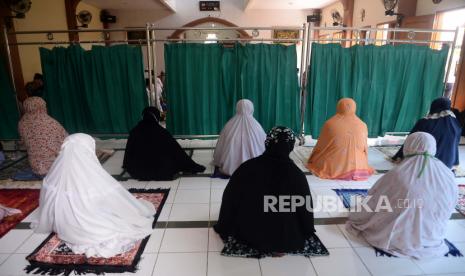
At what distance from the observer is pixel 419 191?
89.4 inches

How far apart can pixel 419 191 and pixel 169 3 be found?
9.11 m

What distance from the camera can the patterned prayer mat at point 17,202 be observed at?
2.83 metres

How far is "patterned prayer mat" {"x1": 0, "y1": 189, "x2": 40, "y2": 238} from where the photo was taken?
2831 mm

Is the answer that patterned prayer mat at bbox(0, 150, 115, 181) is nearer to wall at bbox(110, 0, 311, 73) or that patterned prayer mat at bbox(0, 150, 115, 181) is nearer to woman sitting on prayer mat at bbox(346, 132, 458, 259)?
woman sitting on prayer mat at bbox(346, 132, 458, 259)

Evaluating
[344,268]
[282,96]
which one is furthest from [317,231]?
[282,96]

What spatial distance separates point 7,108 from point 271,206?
4.65 m

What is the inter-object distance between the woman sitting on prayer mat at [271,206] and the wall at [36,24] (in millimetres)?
5574

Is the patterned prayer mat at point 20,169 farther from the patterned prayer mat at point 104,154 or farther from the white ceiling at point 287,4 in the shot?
the white ceiling at point 287,4

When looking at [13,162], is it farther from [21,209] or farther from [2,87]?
[21,209]

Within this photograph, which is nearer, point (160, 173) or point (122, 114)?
point (160, 173)

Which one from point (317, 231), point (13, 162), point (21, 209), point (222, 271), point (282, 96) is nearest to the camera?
point (222, 271)

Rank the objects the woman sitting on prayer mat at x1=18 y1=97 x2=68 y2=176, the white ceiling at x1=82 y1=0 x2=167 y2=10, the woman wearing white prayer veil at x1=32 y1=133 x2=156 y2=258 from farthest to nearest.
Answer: the white ceiling at x1=82 y1=0 x2=167 y2=10 < the woman sitting on prayer mat at x1=18 y1=97 x2=68 y2=176 < the woman wearing white prayer veil at x1=32 y1=133 x2=156 y2=258

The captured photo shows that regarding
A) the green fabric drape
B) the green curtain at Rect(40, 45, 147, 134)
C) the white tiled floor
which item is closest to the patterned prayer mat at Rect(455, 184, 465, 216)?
the white tiled floor

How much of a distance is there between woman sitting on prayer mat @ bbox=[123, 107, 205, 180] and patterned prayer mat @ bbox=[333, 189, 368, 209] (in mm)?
1970
